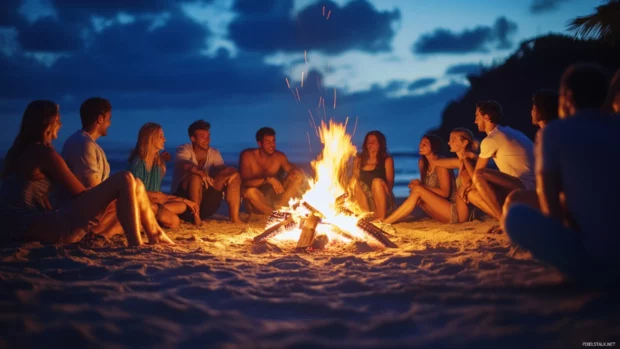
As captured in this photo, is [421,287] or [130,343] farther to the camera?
[421,287]

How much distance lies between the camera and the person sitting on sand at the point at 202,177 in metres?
7.60

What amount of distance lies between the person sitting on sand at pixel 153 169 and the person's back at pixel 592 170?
17.0ft

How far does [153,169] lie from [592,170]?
5665 mm

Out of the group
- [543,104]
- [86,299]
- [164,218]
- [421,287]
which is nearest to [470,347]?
[421,287]

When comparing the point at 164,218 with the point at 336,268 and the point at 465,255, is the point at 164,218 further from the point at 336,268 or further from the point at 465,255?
the point at 465,255

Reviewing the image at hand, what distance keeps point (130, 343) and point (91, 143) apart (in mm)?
3510

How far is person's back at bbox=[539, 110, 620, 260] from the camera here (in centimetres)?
292

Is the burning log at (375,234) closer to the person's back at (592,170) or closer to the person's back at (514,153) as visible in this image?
the person's back at (514,153)

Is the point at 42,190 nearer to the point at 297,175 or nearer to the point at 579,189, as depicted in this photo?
the point at 297,175

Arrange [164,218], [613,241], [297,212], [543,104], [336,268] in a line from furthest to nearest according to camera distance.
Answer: [164,218]
[297,212]
[543,104]
[336,268]
[613,241]

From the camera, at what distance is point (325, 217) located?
5852mm

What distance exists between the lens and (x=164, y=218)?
273 inches

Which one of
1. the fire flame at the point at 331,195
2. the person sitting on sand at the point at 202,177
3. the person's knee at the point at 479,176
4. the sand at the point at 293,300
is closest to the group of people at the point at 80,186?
the sand at the point at 293,300

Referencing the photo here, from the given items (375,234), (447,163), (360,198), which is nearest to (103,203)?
(375,234)
